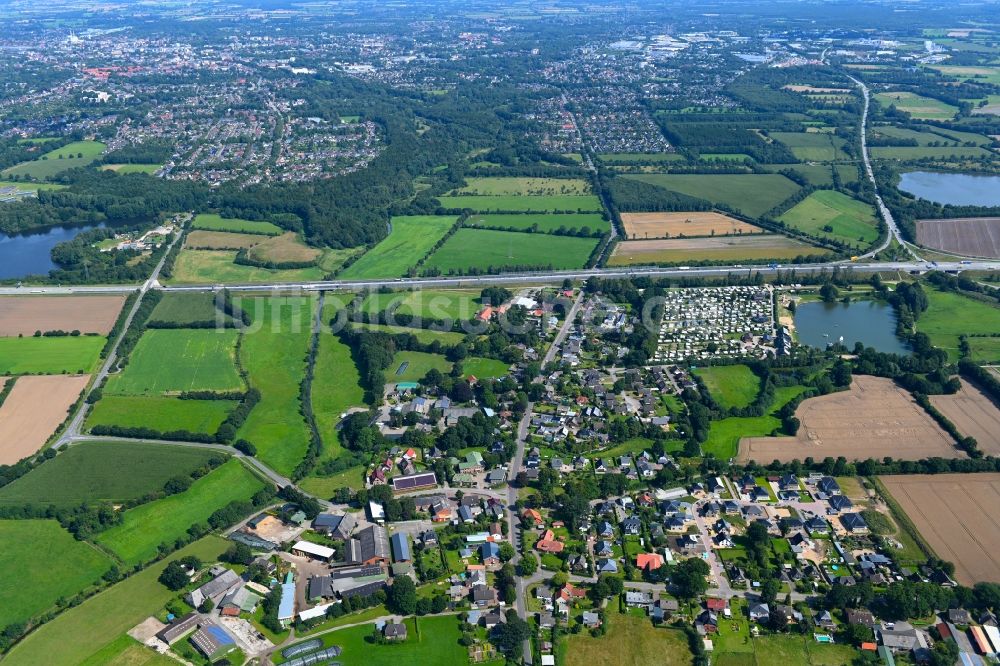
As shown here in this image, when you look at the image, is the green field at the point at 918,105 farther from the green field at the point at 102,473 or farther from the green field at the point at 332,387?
the green field at the point at 102,473

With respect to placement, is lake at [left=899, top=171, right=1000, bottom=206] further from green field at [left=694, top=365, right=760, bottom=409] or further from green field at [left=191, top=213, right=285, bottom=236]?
green field at [left=191, top=213, right=285, bottom=236]

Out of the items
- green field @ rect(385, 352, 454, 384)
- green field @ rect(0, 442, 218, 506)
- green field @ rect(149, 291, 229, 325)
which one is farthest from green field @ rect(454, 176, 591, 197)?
green field @ rect(0, 442, 218, 506)

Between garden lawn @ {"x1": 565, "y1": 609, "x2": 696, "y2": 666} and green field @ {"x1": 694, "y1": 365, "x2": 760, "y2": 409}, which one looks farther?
green field @ {"x1": 694, "y1": 365, "x2": 760, "y2": 409}

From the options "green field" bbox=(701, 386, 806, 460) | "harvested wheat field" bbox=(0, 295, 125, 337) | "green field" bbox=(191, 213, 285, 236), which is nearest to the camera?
"green field" bbox=(701, 386, 806, 460)

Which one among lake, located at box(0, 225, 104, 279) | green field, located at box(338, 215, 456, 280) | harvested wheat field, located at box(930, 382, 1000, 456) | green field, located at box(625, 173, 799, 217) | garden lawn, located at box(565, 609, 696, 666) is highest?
green field, located at box(625, 173, 799, 217)

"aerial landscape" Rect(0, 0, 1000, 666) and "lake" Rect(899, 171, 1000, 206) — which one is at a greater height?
"lake" Rect(899, 171, 1000, 206)
